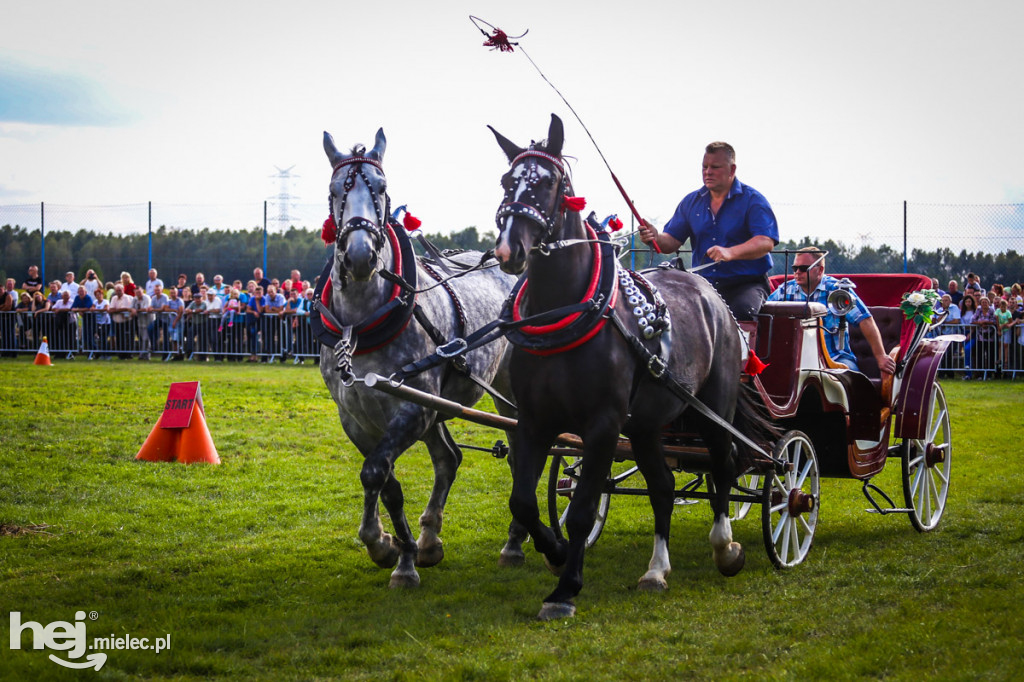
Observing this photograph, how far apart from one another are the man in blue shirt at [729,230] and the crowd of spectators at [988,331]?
1265 centimetres

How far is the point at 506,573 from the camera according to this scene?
20.3 ft

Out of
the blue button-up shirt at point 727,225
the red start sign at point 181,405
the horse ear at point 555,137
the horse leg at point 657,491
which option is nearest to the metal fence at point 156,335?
the red start sign at point 181,405

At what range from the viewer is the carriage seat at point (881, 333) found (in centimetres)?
790

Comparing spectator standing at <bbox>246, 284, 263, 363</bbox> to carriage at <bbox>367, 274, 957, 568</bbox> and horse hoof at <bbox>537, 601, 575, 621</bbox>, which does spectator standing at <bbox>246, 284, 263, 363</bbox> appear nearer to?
carriage at <bbox>367, 274, 957, 568</bbox>

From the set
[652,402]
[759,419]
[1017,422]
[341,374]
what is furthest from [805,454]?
[1017,422]

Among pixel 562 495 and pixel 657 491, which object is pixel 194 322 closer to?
pixel 562 495

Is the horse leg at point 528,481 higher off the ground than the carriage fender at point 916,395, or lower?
lower

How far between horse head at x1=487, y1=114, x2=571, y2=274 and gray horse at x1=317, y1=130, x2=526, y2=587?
2.67 ft

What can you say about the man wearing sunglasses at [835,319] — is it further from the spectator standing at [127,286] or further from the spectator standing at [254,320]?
the spectator standing at [127,286]

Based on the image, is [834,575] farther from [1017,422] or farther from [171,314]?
[171,314]

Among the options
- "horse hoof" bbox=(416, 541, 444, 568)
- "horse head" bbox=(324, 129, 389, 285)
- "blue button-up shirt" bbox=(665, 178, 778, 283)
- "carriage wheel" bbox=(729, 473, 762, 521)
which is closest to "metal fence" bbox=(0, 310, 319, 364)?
"carriage wheel" bbox=(729, 473, 762, 521)

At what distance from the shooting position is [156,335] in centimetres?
2170

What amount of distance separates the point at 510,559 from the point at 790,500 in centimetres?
179

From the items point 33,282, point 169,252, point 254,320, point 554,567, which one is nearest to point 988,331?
point 254,320
